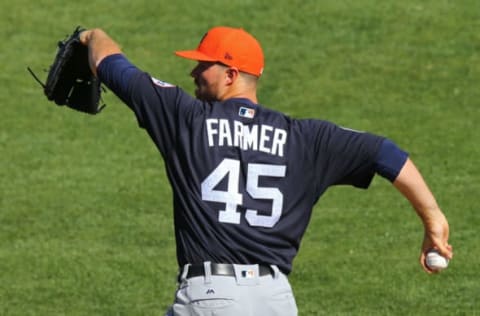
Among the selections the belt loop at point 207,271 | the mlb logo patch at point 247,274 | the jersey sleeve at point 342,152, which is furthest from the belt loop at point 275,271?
the jersey sleeve at point 342,152

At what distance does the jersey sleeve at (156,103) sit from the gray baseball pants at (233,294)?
651mm

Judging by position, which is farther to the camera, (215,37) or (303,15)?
(303,15)

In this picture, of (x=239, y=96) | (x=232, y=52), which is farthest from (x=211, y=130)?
(x=232, y=52)

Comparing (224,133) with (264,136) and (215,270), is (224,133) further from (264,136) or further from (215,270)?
(215,270)

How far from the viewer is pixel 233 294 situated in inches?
235

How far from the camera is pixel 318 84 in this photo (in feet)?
51.6

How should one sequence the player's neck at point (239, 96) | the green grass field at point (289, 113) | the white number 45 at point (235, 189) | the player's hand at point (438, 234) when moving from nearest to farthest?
the player's hand at point (438, 234) → the white number 45 at point (235, 189) → the player's neck at point (239, 96) → the green grass field at point (289, 113)

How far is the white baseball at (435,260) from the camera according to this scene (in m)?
5.91

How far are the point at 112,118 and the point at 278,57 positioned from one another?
272cm

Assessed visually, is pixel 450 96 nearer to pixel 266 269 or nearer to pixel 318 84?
pixel 318 84

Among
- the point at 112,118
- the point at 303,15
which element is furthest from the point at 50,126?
the point at 303,15

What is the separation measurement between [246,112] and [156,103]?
426mm

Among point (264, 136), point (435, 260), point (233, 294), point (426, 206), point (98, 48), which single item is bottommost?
point (233, 294)

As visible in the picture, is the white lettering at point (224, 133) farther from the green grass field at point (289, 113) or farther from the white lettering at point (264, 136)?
the green grass field at point (289, 113)
